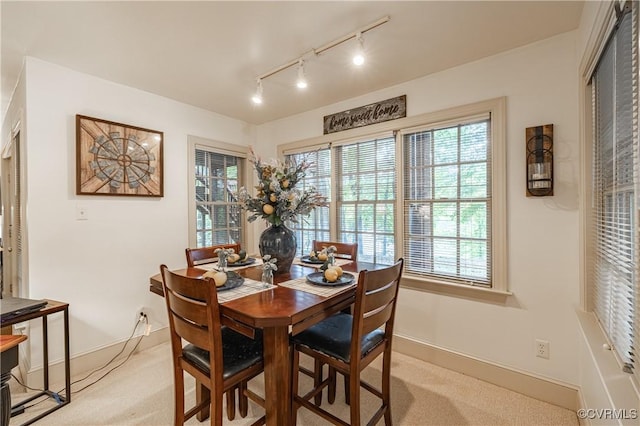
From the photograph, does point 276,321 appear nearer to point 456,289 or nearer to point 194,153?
point 456,289

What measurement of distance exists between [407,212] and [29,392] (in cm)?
331

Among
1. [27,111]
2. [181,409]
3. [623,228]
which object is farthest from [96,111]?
[623,228]

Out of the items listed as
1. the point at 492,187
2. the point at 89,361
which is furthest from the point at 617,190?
the point at 89,361

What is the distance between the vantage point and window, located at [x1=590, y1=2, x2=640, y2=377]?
1.08m

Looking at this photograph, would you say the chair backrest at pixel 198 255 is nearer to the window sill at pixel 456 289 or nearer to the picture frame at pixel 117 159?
the picture frame at pixel 117 159

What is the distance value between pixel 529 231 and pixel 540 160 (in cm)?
51

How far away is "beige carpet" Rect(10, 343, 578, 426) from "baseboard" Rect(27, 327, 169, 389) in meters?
0.13

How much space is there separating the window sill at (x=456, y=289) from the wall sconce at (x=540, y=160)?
0.79 meters

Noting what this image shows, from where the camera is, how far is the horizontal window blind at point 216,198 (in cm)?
332

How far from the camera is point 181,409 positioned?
4.78ft

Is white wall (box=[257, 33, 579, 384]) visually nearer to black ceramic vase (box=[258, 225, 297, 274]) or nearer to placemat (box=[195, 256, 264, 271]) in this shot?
black ceramic vase (box=[258, 225, 297, 274])

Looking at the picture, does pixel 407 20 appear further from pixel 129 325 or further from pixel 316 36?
pixel 129 325

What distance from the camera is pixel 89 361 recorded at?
236 cm

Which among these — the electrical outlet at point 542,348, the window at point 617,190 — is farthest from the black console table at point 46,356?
the electrical outlet at point 542,348
